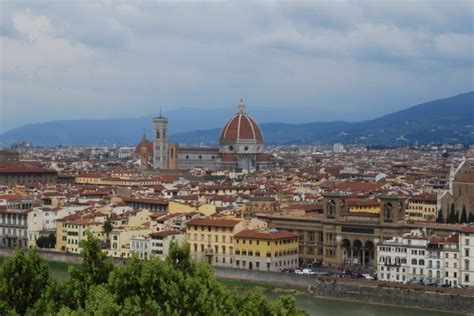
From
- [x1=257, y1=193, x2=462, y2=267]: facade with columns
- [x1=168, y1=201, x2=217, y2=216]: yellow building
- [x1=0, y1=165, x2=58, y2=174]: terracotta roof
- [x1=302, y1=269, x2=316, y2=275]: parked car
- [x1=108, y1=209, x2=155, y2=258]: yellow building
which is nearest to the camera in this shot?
[x1=302, y1=269, x2=316, y2=275]: parked car

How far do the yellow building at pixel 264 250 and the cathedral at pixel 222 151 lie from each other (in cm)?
4740

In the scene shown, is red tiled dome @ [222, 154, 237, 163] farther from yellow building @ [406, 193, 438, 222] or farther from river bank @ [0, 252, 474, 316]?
river bank @ [0, 252, 474, 316]

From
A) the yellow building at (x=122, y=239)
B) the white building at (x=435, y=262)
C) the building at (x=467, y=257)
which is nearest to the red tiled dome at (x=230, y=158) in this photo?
the yellow building at (x=122, y=239)

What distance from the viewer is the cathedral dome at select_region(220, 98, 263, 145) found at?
84625mm

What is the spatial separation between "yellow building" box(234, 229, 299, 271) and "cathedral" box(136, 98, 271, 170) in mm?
47400

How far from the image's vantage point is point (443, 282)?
104 feet

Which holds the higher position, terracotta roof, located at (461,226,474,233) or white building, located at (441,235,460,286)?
terracotta roof, located at (461,226,474,233)

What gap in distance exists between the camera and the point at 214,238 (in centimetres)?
3672

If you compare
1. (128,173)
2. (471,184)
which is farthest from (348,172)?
(471,184)

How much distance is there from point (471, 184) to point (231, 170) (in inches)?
1432

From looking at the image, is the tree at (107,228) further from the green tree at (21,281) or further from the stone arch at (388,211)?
the green tree at (21,281)

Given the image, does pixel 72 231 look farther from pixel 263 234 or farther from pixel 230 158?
pixel 230 158

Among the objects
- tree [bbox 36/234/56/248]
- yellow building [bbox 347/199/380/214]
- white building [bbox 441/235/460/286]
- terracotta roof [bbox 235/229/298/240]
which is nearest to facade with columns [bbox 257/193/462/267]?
terracotta roof [bbox 235/229/298/240]

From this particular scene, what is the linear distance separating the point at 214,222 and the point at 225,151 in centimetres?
4863
